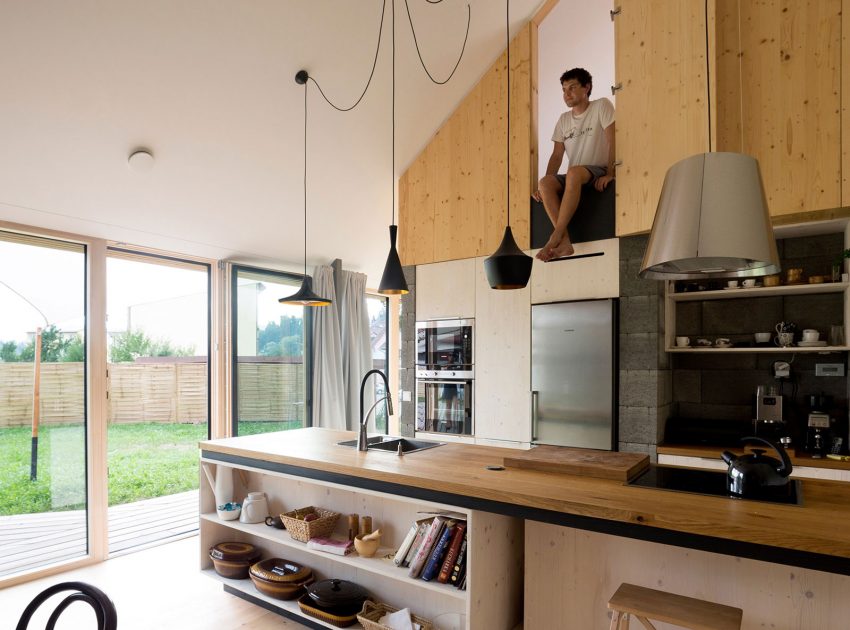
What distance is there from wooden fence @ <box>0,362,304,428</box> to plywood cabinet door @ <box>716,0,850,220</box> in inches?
158

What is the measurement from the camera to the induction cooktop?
1854mm

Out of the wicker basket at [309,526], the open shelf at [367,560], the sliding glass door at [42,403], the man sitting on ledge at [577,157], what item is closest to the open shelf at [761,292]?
the man sitting on ledge at [577,157]

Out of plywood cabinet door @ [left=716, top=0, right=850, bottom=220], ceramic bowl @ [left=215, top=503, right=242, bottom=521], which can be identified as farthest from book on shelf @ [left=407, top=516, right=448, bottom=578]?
plywood cabinet door @ [left=716, top=0, right=850, bottom=220]

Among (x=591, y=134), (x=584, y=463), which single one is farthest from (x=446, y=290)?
(x=584, y=463)

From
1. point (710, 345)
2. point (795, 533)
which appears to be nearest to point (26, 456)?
point (795, 533)

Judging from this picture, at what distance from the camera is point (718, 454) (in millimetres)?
3152

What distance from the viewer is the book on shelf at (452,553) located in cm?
222

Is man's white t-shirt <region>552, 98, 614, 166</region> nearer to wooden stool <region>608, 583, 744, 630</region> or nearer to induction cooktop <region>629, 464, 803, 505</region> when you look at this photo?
induction cooktop <region>629, 464, 803, 505</region>

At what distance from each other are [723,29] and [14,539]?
5431 mm

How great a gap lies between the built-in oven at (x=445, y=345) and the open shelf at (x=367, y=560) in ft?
5.70

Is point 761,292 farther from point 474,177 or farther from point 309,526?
point 309,526

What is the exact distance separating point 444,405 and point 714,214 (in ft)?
9.71

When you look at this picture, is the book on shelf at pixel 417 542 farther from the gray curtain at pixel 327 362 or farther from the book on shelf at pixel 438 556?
the gray curtain at pixel 327 362

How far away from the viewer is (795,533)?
59.6 inches
